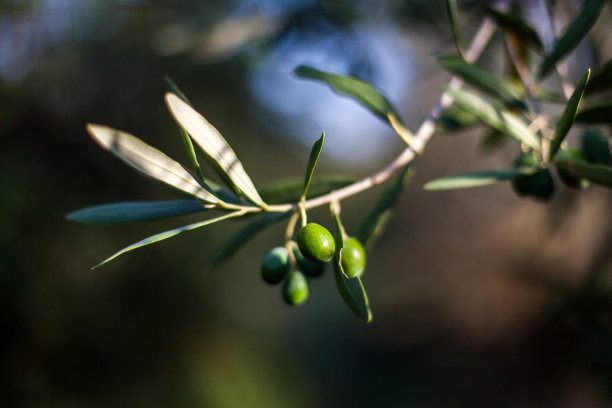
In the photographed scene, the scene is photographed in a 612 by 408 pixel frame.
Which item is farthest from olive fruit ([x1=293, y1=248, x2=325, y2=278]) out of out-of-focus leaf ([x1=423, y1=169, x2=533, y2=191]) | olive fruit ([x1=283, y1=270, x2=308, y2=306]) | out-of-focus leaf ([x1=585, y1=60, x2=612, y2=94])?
out-of-focus leaf ([x1=585, y1=60, x2=612, y2=94])

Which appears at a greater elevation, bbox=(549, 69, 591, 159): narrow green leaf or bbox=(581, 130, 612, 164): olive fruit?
bbox=(549, 69, 591, 159): narrow green leaf

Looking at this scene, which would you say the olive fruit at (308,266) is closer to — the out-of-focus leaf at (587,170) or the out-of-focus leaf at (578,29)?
the out-of-focus leaf at (587,170)

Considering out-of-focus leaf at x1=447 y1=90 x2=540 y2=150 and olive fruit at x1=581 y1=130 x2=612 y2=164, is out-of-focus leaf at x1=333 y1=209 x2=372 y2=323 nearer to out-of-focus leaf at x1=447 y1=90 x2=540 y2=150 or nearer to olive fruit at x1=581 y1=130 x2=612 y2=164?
out-of-focus leaf at x1=447 y1=90 x2=540 y2=150

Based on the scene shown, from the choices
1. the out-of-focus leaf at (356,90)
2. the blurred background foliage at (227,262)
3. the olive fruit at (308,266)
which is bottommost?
the blurred background foliage at (227,262)

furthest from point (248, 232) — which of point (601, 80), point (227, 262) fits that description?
point (227, 262)

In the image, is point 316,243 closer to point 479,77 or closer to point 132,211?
point 132,211

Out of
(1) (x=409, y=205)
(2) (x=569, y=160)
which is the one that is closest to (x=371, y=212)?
(2) (x=569, y=160)

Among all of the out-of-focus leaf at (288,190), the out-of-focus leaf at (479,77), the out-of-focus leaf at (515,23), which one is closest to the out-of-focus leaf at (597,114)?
the out-of-focus leaf at (479,77)
